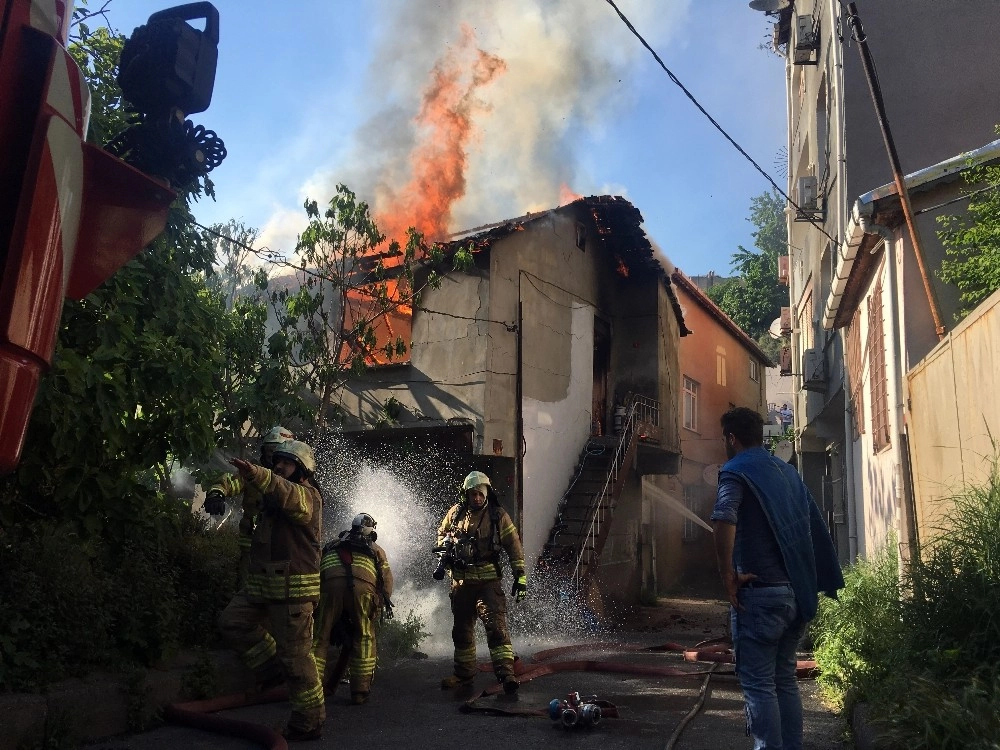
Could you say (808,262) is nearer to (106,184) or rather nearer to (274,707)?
(274,707)

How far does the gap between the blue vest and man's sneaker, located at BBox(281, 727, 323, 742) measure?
3.23 m

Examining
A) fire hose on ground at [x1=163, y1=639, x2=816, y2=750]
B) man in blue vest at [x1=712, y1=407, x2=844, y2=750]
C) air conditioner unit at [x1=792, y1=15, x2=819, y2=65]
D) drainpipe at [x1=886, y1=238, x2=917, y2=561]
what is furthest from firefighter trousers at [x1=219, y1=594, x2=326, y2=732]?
air conditioner unit at [x1=792, y1=15, x2=819, y2=65]

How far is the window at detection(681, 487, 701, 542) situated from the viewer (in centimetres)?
2573

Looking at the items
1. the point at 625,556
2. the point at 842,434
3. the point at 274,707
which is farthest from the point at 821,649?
the point at 625,556

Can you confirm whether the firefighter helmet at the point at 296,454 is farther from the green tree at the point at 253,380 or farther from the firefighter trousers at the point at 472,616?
the green tree at the point at 253,380

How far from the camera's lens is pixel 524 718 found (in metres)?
6.28

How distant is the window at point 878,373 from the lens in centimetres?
888

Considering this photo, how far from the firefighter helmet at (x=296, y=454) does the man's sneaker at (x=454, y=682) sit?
2.57m

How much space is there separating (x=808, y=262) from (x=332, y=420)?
9897mm

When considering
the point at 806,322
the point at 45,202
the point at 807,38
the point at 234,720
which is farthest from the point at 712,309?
the point at 45,202

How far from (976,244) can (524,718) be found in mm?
5641

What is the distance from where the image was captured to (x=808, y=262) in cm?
1705

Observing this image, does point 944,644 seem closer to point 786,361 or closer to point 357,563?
point 357,563

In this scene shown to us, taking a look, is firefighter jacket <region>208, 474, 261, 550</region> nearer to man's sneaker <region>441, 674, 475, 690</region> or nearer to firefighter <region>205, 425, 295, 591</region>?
firefighter <region>205, 425, 295, 591</region>
